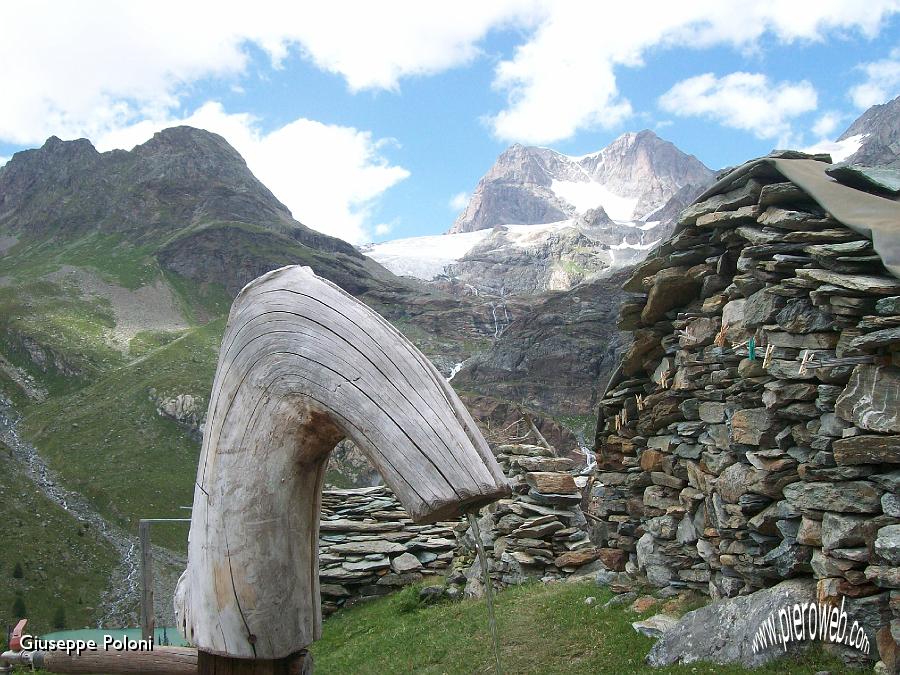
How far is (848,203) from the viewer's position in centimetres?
794

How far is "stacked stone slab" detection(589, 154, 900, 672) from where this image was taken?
696cm

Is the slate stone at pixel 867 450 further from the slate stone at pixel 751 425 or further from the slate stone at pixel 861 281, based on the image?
the slate stone at pixel 861 281

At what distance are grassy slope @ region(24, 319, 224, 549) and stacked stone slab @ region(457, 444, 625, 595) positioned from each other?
37149 millimetres

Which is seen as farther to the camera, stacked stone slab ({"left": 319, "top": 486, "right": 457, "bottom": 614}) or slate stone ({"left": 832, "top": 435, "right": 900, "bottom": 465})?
stacked stone slab ({"left": 319, "top": 486, "right": 457, "bottom": 614})

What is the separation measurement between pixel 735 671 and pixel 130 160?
179108 millimetres

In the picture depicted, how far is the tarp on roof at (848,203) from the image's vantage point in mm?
7035

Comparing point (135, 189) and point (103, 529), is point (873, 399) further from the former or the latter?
point (135, 189)

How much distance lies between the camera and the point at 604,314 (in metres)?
91.8

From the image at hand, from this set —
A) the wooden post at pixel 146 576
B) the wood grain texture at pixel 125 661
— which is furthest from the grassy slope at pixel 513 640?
the wood grain texture at pixel 125 661

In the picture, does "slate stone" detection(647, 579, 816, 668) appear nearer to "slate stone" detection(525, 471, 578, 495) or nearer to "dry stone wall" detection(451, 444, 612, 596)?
"dry stone wall" detection(451, 444, 612, 596)

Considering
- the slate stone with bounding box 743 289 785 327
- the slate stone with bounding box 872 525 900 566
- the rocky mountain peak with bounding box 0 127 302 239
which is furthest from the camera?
the rocky mountain peak with bounding box 0 127 302 239

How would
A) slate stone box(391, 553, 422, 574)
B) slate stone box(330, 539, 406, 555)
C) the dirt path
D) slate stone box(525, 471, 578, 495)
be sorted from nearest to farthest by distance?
slate stone box(525, 471, 578, 495) < slate stone box(391, 553, 422, 574) < slate stone box(330, 539, 406, 555) < the dirt path

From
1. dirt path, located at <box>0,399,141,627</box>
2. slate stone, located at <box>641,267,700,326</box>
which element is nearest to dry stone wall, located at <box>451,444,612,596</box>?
slate stone, located at <box>641,267,700,326</box>

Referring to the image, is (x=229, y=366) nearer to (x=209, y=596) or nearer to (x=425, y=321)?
(x=209, y=596)
